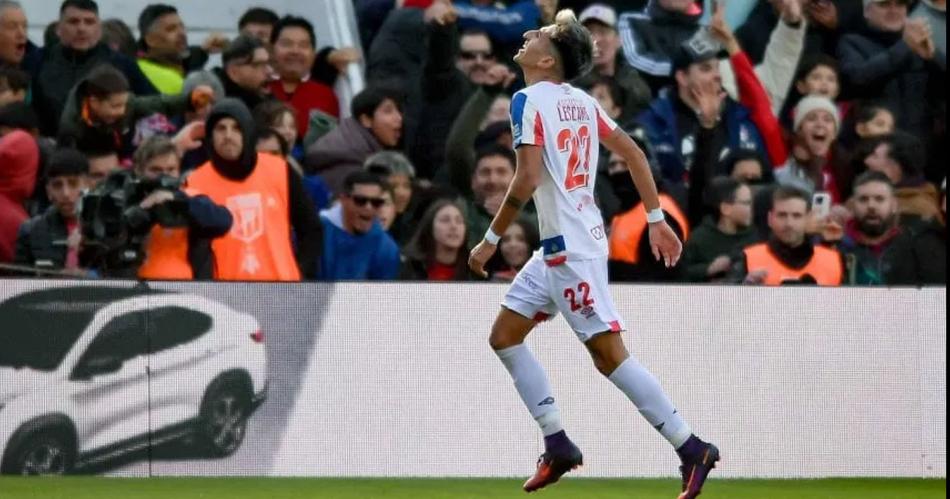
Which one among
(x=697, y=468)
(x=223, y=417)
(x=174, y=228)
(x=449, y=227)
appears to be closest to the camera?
(x=697, y=468)

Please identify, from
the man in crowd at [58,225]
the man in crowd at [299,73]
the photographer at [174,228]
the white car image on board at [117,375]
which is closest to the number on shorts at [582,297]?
the white car image on board at [117,375]

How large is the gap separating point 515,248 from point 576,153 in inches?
151

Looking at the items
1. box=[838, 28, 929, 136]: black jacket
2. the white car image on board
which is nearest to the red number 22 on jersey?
the white car image on board

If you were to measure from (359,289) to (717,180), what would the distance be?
291 centimetres

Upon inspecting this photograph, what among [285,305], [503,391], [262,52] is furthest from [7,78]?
[503,391]

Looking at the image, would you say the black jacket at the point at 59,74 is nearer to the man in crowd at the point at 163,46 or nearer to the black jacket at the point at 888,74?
the man in crowd at the point at 163,46

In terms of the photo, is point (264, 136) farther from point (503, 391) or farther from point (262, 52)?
point (503, 391)

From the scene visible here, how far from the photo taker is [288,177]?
497 inches

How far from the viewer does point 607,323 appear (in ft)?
29.7

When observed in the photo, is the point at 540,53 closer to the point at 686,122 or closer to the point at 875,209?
the point at 875,209

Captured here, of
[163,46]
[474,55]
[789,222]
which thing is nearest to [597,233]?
[789,222]

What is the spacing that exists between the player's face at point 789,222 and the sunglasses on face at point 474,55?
266cm

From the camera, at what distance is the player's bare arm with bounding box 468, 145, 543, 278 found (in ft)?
28.9

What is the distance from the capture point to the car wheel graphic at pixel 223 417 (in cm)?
1176
